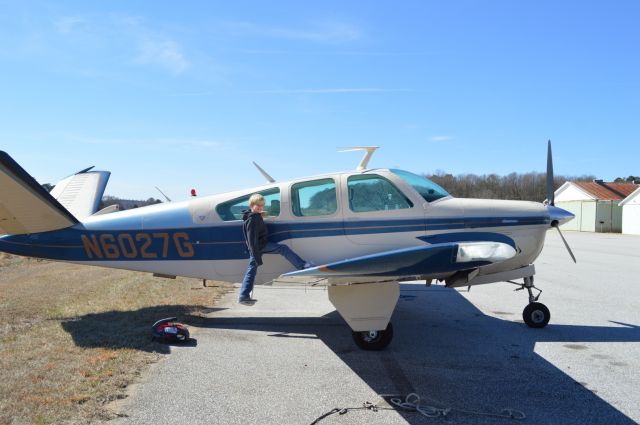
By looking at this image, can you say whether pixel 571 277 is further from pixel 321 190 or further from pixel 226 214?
pixel 226 214

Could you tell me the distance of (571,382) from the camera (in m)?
4.89

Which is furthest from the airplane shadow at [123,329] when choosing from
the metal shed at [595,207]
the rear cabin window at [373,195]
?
the metal shed at [595,207]

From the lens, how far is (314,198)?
6.72 meters

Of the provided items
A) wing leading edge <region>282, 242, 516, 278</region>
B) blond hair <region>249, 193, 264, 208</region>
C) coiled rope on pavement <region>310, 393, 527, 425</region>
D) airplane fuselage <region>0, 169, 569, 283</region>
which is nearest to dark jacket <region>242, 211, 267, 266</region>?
blond hair <region>249, 193, 264, 208</region>

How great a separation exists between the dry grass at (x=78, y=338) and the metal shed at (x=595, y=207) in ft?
137

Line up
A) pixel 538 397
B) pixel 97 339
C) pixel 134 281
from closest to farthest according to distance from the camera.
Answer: pixel 538 397 → pixel 97 339 → pixel 134 281

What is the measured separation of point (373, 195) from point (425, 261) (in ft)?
6.06

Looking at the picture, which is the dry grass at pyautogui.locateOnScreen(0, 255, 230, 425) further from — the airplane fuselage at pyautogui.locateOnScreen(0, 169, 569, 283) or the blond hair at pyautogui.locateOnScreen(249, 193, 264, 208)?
the blond hair at pyautogui.locateOnScreen(249, 193, 264, 208)

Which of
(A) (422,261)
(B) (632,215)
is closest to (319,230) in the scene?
(A) (422,261)

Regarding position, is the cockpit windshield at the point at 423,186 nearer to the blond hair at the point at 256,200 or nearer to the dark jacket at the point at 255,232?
the blond hair at the point at 256,200

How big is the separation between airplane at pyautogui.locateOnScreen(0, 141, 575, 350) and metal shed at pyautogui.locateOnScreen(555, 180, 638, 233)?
134 feet

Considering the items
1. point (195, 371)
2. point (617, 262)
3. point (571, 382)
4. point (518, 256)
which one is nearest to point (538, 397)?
point (571, 382)

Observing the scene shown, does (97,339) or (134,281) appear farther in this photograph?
(134,281)

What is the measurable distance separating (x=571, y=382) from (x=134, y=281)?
9799 mm
